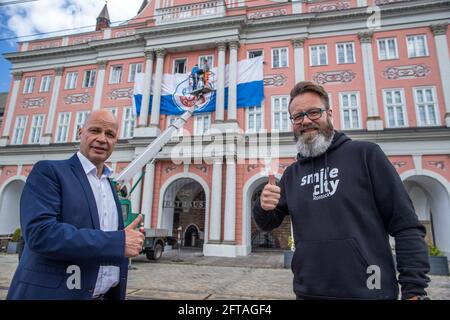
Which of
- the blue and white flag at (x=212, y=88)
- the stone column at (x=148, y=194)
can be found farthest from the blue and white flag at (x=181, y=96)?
the stone column at (x=148, y=194)

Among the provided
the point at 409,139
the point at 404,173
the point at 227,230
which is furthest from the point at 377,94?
the point at 227,230

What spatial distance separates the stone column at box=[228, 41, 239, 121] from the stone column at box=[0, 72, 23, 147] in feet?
56.2

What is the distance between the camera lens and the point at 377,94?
15.9 m

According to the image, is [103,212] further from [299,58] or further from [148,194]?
[299,58]

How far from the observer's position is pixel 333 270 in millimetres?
1798

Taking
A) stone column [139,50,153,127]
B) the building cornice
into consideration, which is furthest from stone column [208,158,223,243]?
the building cornice

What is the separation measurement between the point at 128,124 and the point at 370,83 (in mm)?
15298

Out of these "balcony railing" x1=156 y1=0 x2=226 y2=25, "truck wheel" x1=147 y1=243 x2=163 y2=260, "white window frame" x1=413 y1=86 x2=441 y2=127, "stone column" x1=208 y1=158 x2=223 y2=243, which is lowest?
"truck wheel" x1=147 y1=243 x2=163 y2=260

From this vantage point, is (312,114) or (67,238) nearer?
(67,238)

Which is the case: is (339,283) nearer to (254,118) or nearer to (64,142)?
(254,118)

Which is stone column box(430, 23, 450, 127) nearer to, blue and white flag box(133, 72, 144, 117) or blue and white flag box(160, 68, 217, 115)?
blue and white flag box(160, 68, 217, 115)

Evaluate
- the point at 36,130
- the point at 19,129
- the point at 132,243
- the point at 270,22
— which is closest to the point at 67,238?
the point at 132,243

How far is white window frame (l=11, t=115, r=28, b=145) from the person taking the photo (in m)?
21.1
